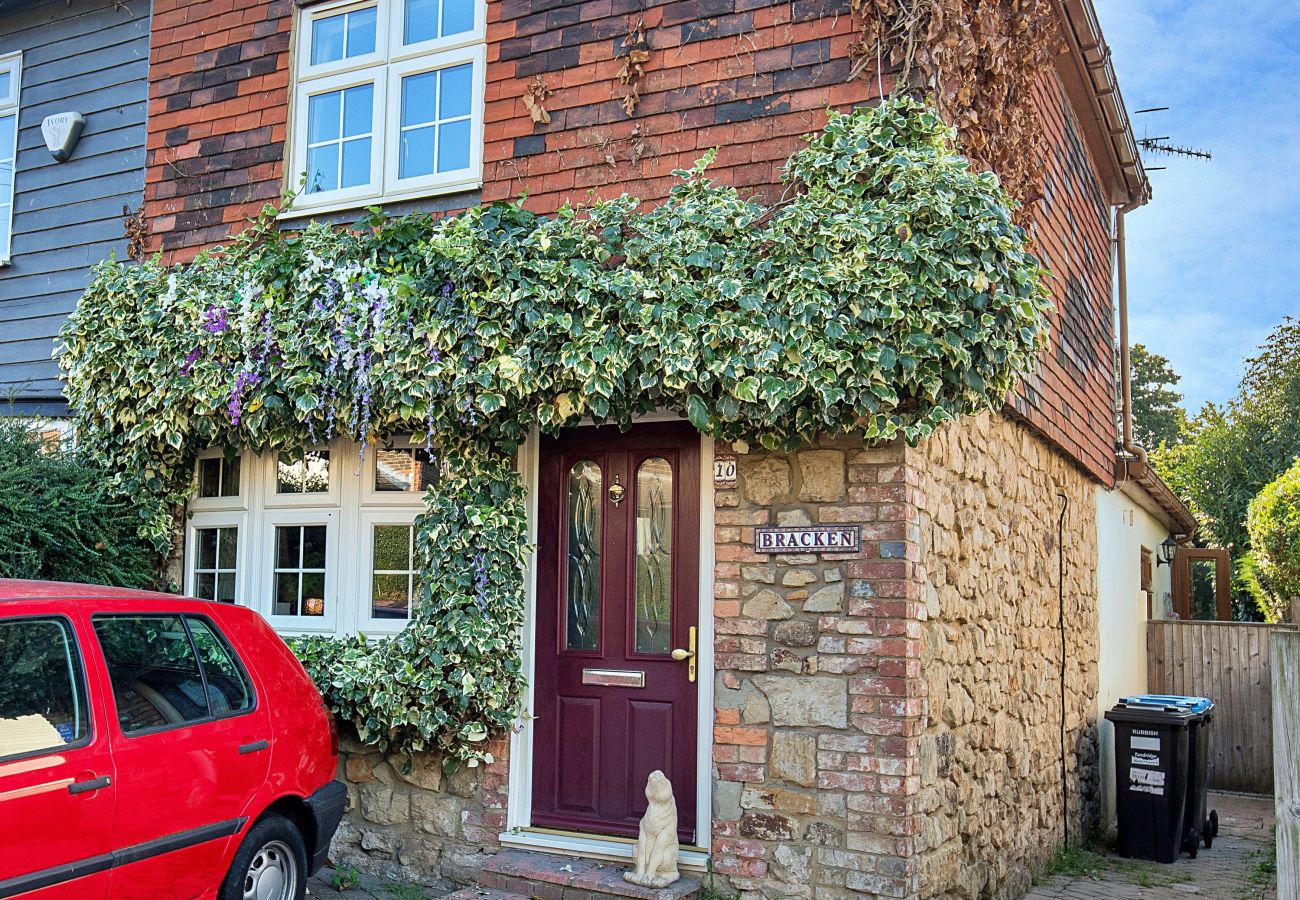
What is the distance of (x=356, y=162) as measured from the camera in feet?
24.4

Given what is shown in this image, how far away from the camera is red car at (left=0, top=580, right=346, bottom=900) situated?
157 inches

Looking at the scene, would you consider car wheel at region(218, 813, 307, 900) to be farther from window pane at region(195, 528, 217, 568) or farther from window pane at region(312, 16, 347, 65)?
window pane at region(312, 16, 347, 65)

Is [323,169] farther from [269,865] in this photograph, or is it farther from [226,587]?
[269,865]

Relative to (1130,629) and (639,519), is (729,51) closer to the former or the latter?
(639,519)

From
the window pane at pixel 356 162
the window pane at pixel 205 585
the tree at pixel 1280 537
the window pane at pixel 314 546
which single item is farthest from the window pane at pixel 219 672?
the tree at pixel 1280 537

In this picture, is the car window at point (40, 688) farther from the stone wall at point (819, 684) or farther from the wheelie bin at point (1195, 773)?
the wheelie bin at point (1195, 773)

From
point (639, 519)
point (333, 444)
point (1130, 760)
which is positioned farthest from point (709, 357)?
point (1130, 760)

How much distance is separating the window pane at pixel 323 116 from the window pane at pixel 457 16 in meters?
0.89

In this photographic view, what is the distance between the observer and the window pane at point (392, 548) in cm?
683

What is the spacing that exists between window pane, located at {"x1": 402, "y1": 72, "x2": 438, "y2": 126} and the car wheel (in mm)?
4311

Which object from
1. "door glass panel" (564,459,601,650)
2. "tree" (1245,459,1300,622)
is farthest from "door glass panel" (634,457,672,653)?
"tree" (1245,459,1300,622)

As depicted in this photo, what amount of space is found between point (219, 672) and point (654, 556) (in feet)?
7.64

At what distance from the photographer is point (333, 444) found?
23.5ft

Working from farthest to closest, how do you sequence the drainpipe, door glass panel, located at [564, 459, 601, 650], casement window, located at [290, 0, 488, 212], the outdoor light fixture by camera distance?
the outdoor light fixture → the drainpipe → casement window, located at [290, 0, 488, 212] → door glass panel, located at [564, 459, 601, 650]
